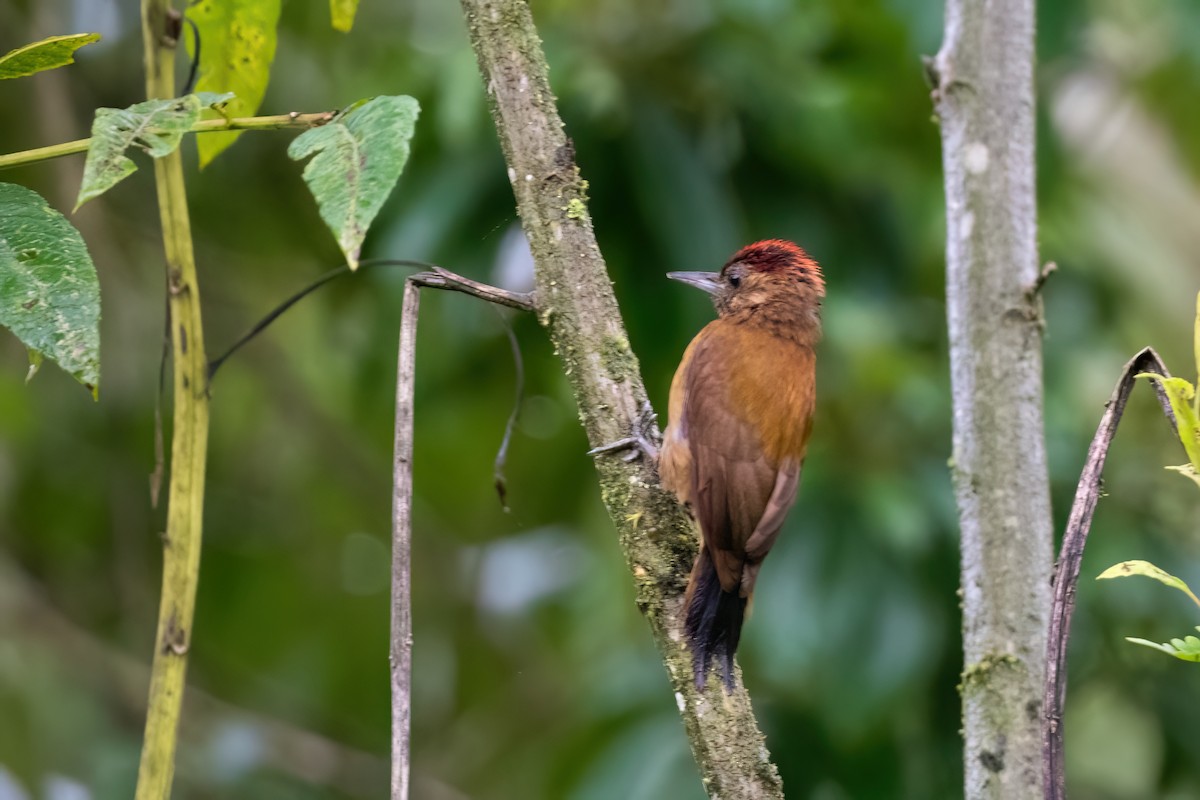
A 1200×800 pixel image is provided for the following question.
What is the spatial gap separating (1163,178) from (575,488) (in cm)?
344

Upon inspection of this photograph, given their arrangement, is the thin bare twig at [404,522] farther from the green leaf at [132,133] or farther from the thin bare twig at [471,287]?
the green leaf at [132,133]

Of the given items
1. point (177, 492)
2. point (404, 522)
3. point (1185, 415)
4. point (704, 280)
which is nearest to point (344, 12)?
point (177, 492)

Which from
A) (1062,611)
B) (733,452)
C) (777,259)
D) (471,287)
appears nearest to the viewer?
(1062,611)

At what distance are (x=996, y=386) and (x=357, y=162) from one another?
3.08 ft

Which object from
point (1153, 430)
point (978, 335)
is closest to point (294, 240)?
point (1153, 430)

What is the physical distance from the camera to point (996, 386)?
1834mm

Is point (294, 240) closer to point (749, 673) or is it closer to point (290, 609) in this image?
point (290, 609)

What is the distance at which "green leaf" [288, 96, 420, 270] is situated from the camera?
4.36ft

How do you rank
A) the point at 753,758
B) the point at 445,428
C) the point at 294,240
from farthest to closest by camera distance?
1. the point at 294,240
2. the point at 445,428
3. the point at 753,758

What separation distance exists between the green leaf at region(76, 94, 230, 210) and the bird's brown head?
202 cm

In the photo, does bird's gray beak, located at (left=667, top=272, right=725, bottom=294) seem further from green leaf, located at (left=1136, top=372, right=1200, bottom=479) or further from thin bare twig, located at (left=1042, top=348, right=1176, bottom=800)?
green leaf, located at (left=1136, top=372, right=1200, bottom=479)

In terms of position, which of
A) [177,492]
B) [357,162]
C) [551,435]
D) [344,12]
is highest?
[344,12]

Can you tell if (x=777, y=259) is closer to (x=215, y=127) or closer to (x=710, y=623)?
(x=710, y=623)

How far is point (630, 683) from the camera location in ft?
12.7
